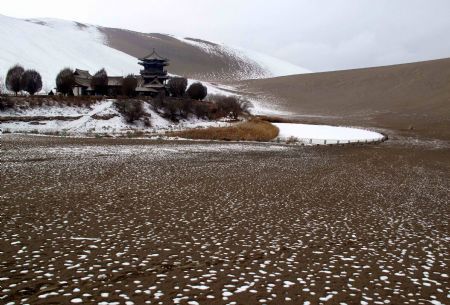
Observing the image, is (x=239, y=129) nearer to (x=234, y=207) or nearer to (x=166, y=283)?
(x=234, y=207)

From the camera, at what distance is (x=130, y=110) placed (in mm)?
56844

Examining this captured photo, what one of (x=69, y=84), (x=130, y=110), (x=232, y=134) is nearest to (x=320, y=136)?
(x=232, y=134)

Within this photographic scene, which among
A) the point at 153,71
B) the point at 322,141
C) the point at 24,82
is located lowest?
the point at 322,141

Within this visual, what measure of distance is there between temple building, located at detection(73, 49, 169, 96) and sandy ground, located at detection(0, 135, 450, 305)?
53.5m

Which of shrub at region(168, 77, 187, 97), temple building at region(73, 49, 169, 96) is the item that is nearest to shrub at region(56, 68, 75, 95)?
temple building at region(73, 49, 169, 96)

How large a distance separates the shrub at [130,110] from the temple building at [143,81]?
53.2ft

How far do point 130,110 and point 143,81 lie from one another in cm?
2624

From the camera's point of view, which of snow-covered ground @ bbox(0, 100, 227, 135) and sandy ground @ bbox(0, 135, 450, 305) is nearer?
sandy ground @ bbox(0, 135, 450, 305)

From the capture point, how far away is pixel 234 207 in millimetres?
14781

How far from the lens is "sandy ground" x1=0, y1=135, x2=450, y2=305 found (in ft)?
25.4

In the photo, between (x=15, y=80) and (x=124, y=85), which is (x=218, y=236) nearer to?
(x=15, y=80)

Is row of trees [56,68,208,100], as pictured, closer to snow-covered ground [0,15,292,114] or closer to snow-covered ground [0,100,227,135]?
snow-covered ground [0,100,227,135]

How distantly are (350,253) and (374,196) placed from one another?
8.26m

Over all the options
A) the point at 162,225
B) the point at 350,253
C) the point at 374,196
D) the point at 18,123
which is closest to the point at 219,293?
the point at 350,253
